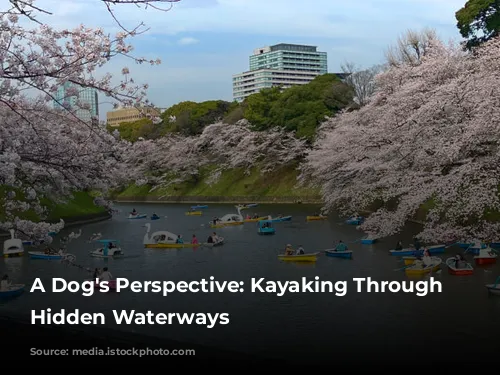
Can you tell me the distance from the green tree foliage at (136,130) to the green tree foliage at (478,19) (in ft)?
164

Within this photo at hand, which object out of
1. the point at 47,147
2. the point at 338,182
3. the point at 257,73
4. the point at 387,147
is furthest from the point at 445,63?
the point at 257,73

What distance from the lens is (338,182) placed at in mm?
37344

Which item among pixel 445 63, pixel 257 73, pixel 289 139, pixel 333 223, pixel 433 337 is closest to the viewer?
pixel 433 337

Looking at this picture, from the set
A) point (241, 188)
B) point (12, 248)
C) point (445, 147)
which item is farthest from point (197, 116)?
point (445, 147)

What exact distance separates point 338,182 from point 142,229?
16272 mm

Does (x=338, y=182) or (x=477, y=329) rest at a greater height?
(x=338, y=182)

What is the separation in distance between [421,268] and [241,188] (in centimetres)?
4922

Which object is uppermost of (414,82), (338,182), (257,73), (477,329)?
(257,73)

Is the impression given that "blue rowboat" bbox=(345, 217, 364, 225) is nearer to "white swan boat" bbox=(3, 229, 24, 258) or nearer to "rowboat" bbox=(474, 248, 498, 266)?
"rowboat" bbox=(474, 248, 498, 266)

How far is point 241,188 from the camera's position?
7100 cm

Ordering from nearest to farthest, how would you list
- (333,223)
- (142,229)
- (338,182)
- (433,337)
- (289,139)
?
1. (433,337)
2. (338,182)
3. (333,223)
4. (142,229)
5. (289,139)

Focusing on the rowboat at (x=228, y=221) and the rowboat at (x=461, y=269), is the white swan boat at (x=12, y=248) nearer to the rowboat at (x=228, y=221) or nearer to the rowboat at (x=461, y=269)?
the rowboat at (x=228, y=221)

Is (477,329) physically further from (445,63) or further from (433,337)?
(445,63)

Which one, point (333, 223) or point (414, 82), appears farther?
point (333, 223)
